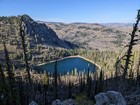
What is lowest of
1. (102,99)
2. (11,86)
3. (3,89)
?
(3,89)

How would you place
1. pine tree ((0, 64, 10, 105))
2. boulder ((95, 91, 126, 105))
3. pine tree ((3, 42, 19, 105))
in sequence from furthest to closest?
1. pine tree ((0, 64, 10, 105))
2. pine tree ((3, 42, 19, 105))
3. boulder ((95, 91, 126, 105))

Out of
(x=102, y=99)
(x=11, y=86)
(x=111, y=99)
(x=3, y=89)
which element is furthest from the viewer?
(x=3, y=89)

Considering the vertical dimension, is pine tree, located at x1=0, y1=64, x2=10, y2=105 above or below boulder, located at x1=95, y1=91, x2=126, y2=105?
below

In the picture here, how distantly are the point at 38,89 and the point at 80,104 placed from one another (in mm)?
143353

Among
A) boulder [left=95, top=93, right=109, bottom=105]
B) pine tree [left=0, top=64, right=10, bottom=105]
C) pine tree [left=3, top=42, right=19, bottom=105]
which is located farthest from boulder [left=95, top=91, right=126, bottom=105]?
pine tree [left=0, top=64, right=10, bottom=105]

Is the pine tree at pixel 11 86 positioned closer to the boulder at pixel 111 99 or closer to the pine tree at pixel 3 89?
the pine tree at pixel 3 89

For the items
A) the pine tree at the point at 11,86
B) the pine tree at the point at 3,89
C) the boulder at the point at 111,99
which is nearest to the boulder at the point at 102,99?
the boulder at the point at 111,99

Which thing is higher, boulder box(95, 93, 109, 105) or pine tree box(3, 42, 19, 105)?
boulder box(95, 93, 109, 105)

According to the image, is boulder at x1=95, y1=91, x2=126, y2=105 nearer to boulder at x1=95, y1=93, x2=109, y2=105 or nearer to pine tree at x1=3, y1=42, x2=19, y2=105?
boulder at x1=95, y1=93, x2=109, y2=105

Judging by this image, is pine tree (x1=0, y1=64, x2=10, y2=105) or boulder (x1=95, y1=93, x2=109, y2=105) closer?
boulder (x1=95, y1=93, x2=109, y2=105)

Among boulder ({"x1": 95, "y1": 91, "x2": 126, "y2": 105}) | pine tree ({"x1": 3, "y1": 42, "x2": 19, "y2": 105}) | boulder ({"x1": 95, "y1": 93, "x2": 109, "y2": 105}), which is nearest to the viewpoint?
boulder ({"x1": 95, "y1": 91, "x2": 126, "y2": 105})

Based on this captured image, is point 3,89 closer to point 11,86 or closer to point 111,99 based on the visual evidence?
point 11,86

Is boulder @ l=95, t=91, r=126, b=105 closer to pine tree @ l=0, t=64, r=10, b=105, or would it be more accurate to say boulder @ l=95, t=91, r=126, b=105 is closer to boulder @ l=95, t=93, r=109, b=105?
boulder @ l=95, t=93, r=109, b=105

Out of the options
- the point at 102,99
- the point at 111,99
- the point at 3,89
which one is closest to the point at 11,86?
the point at 3,89
